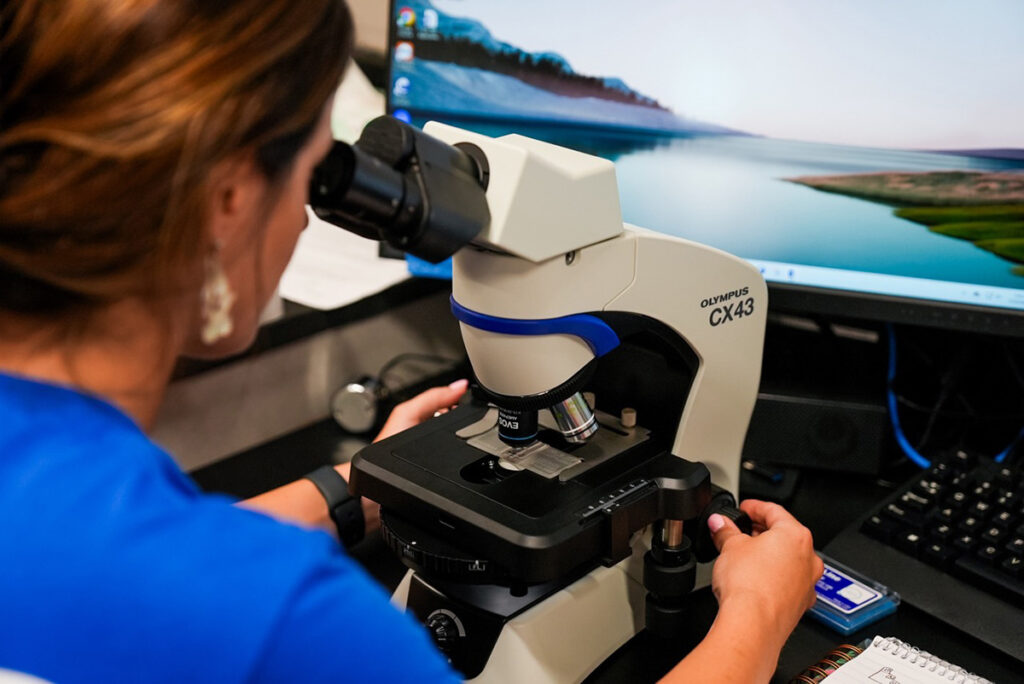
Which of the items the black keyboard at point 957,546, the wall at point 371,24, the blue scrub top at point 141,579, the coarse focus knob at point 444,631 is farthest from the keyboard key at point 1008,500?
the wall at point 371,24

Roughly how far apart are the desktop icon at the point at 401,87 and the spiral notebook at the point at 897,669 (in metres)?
0.74

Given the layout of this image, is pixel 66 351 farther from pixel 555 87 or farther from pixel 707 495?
pixel 555 87

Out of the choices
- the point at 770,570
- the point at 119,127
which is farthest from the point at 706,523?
the point at 119,127

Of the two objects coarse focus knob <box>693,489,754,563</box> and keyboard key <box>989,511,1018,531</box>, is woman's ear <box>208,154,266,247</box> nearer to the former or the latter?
coarse focus knob <box>693,489,754,563</box>

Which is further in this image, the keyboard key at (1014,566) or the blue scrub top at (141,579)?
the keyboard key at (1014,566)

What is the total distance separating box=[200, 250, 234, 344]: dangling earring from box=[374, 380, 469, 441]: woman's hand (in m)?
0.43

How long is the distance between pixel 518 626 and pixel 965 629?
36cm

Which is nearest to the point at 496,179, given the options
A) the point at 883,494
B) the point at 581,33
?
the point at 581,33

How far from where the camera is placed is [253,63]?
466mm

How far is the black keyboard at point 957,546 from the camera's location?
30.2 inches

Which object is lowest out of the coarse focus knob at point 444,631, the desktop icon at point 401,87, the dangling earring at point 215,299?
the coarse focus knob at point 444,631

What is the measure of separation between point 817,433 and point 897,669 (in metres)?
0.34

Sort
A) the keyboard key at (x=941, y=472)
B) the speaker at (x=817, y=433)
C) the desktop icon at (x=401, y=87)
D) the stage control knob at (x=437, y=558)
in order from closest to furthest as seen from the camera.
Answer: the stage control knob at (x=437, y=558) → the keyboard key at (x=941, y=472) → the speaker at (x=817, y=433) → the desktop icon at (x=401, y=87)

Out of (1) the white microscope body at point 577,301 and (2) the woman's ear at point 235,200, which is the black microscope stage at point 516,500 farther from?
(2) the woman's ear at point 235,200
